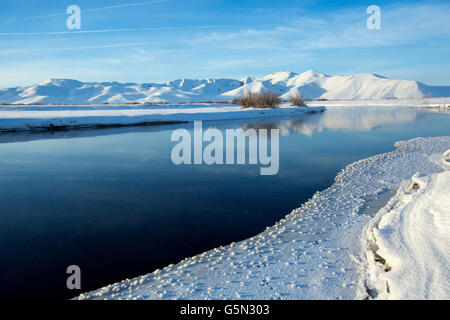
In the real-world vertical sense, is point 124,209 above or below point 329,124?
below

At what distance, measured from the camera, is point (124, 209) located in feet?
19.6

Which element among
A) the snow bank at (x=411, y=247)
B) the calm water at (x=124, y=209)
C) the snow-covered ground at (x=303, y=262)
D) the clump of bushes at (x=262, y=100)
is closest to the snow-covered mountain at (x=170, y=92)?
the clump of bushes at (x=262, y=100)

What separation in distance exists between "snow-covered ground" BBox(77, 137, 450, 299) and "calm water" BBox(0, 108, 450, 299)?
0.36 meters

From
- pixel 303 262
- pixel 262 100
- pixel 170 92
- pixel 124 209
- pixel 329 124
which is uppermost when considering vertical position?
pixel 170 92

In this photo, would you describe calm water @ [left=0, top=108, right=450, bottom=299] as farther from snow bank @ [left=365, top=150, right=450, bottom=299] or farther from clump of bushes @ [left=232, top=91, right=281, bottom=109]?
clump of bushes @ [left=232, top=91, right=281, bottom=109]

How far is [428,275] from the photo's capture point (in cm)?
322

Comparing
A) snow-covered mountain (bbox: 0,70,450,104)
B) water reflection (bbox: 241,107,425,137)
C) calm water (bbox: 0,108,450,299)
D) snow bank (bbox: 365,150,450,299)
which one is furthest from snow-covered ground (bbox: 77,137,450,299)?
snow-covered mountain (bbox: 0,70,450,104)

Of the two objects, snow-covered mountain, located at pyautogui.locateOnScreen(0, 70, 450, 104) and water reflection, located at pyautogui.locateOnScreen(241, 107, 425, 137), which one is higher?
snow-covered mountain, located at pyautogui.locateOnScreen(0, 70, 450, 104)

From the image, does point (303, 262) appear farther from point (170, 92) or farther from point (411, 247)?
point (170, 92)

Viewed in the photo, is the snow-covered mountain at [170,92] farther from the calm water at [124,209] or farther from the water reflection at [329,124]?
the calm water at [124,209]

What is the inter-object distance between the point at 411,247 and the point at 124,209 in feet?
15.0

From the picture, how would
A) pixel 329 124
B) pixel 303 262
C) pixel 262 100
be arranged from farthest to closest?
pixel 262 100, pixel 329 124, pixel 303 262

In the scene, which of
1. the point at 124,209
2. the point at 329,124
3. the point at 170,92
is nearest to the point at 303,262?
the point at 124,209

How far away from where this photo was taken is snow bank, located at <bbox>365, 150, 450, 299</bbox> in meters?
3.09
